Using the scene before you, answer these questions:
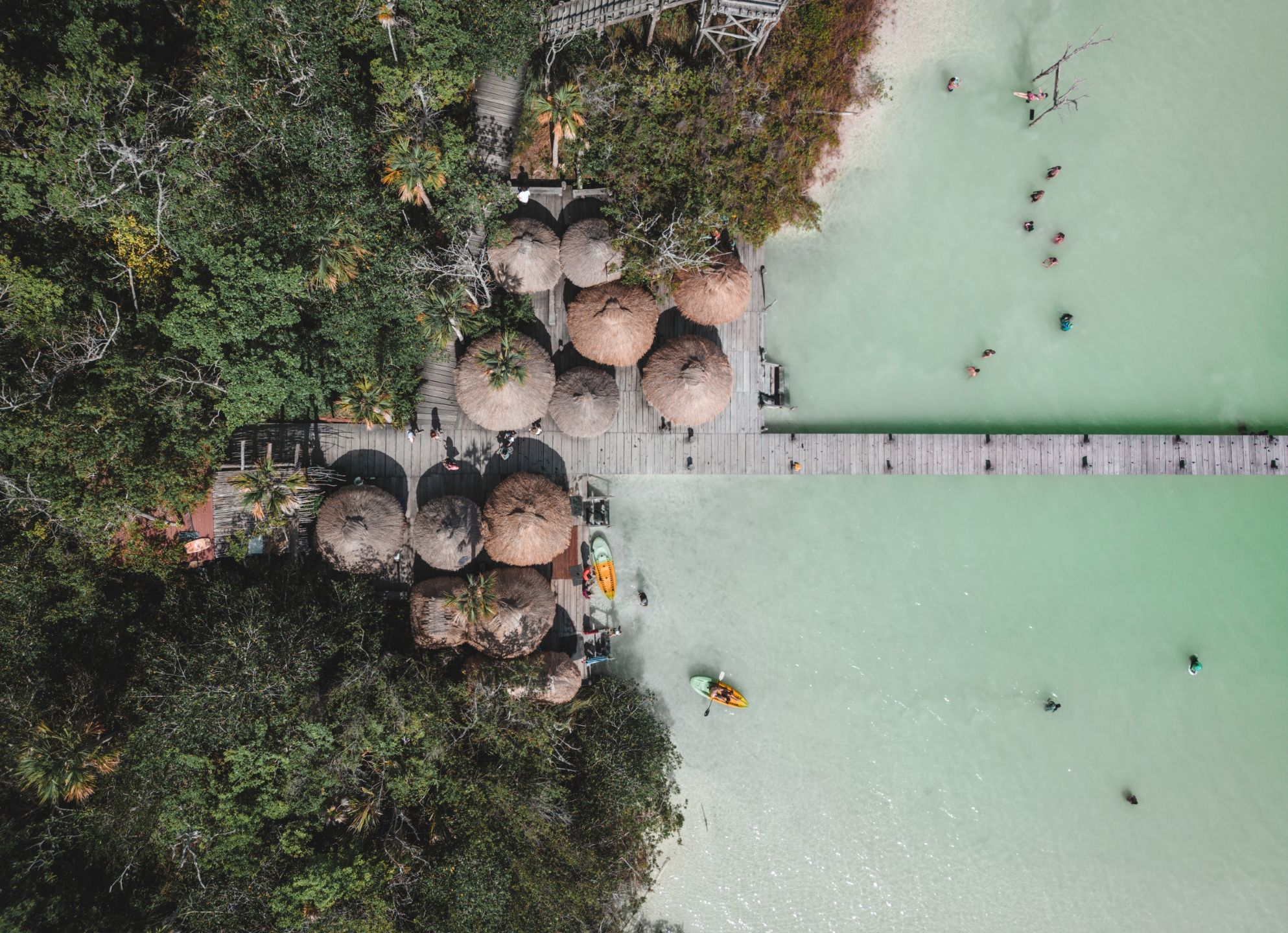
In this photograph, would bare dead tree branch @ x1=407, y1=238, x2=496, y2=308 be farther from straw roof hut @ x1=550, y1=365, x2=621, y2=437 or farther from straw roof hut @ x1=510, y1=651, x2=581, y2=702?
straw roof hut @ x1=510, y1=651, x2=581, y2=702

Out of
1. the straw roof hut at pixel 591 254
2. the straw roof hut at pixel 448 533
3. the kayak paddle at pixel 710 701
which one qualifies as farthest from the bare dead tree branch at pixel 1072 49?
the straw roof hut at pixel 448 533

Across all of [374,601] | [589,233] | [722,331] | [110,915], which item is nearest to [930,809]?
[722,331]

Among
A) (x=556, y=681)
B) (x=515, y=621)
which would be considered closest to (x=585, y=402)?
(x=515, y=621)

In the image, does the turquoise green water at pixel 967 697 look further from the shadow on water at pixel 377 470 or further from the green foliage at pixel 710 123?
the green foliage at pixel 710 123

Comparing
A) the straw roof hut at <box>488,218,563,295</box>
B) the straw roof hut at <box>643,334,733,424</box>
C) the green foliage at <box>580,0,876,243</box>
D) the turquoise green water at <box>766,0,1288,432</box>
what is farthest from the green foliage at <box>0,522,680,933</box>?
the green foliage at <box>580,0,876,243</box>

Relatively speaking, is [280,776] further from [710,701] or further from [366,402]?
[710,701]

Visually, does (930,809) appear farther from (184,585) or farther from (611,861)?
(184,585)
